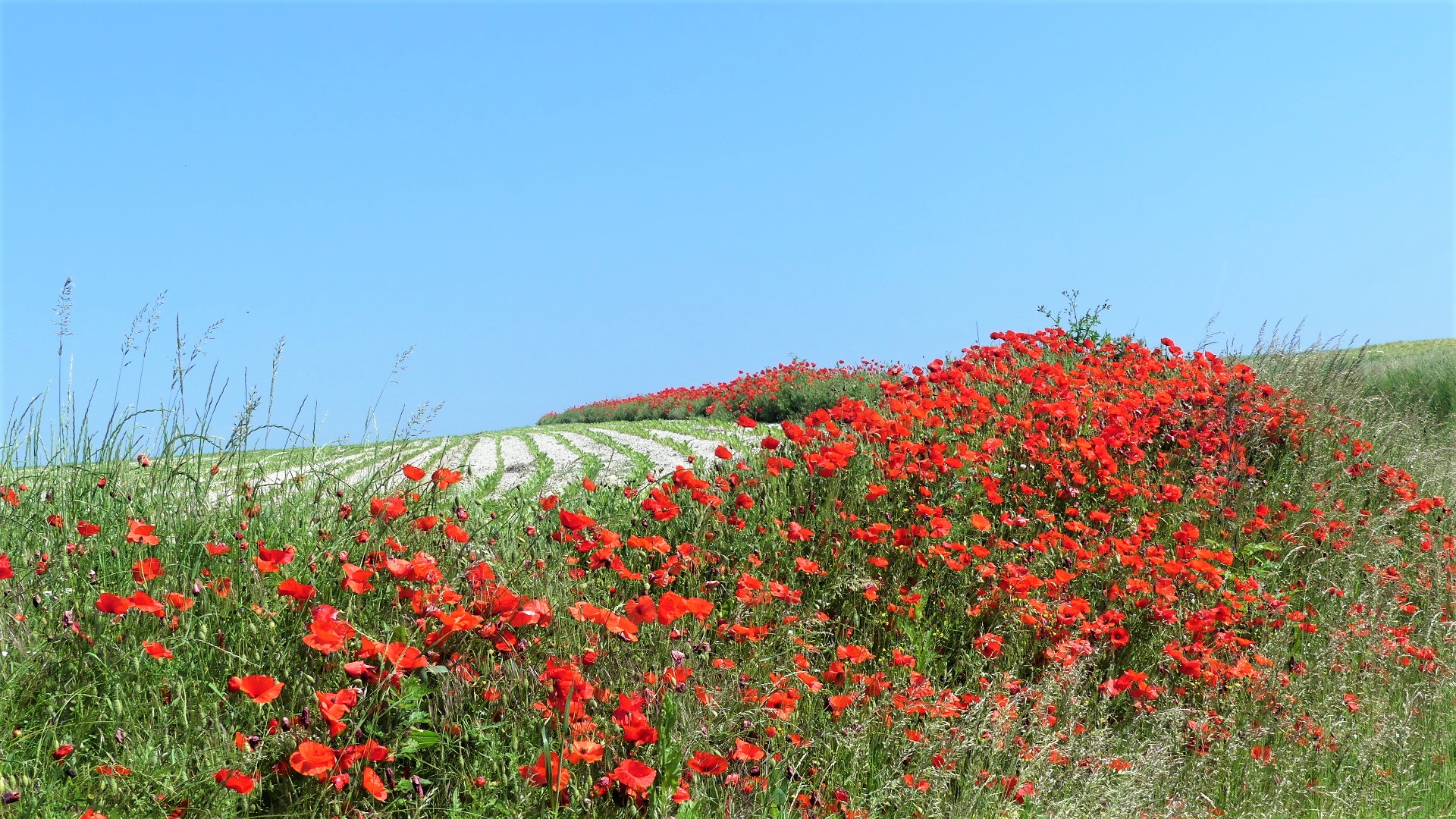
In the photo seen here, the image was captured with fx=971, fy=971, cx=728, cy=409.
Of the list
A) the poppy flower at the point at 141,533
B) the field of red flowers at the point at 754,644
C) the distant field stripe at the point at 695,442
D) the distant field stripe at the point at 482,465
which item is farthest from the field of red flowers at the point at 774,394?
the poppy flower at the point at 141,533

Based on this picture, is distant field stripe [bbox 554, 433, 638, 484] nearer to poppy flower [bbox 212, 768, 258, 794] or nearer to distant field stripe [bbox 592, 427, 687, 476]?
distant field stripe [bbox 592, 427, 687, 476]

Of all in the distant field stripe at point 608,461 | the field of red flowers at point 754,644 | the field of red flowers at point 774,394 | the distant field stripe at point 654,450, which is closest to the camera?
the field of red flowers at point 754,644

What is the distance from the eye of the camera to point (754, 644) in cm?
353

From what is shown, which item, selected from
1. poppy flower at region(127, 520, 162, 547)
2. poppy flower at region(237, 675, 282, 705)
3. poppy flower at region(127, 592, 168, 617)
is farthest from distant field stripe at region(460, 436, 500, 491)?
poppy flower at region(237, 675, 282, 705)

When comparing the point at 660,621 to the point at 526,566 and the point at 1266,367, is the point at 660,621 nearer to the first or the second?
the point at 526,566

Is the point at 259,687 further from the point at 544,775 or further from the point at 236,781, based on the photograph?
the point at 544,775

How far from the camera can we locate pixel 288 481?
461cm

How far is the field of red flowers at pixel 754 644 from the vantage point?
8.72ft

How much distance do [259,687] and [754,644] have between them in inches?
65.8

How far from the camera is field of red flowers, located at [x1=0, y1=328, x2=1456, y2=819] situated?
2658mm

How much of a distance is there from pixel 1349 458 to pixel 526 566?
6.64 metres

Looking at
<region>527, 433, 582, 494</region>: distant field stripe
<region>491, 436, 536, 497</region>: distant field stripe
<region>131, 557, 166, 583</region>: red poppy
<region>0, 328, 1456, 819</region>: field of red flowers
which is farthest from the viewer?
<region>491, 436, 536, 497</region>: distant field stripe

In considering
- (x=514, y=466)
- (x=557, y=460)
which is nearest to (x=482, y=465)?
(x=514, y=466)

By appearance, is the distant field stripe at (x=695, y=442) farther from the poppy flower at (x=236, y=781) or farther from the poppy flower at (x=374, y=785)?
the poppy flower at (x=236, y=781)
